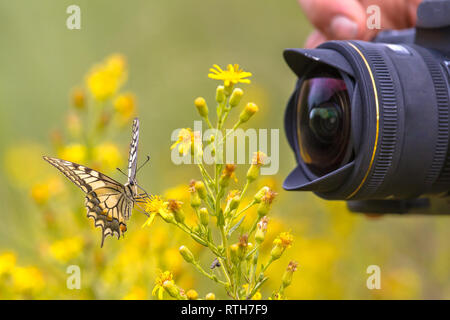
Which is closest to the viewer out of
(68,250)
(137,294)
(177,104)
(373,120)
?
(373,120)

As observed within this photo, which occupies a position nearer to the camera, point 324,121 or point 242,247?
point 242,247

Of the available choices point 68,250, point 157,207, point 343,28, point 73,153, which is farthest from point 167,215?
point 343,28

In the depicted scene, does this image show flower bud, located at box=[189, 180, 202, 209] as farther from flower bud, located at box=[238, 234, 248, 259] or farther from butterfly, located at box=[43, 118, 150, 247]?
butterfly, located at box=[43, 118, 150, 247]

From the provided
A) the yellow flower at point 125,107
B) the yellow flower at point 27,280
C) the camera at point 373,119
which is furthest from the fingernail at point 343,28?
the yellow flower at point 27,280

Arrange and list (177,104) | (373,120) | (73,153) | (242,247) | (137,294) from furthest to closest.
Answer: (177,104) < (73,153) < (137,294) < (373,120) < (242,247)

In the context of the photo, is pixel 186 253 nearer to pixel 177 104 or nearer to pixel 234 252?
pixel 234 252

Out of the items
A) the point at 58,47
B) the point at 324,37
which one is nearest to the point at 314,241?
the point at 324,37

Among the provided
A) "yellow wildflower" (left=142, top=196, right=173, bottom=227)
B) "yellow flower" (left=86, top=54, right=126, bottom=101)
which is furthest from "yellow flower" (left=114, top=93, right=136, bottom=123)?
"yellow wildflower" (left=142, top=196, right=173, bottom=227)

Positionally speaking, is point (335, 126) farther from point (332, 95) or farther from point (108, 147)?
point (108, 147)
